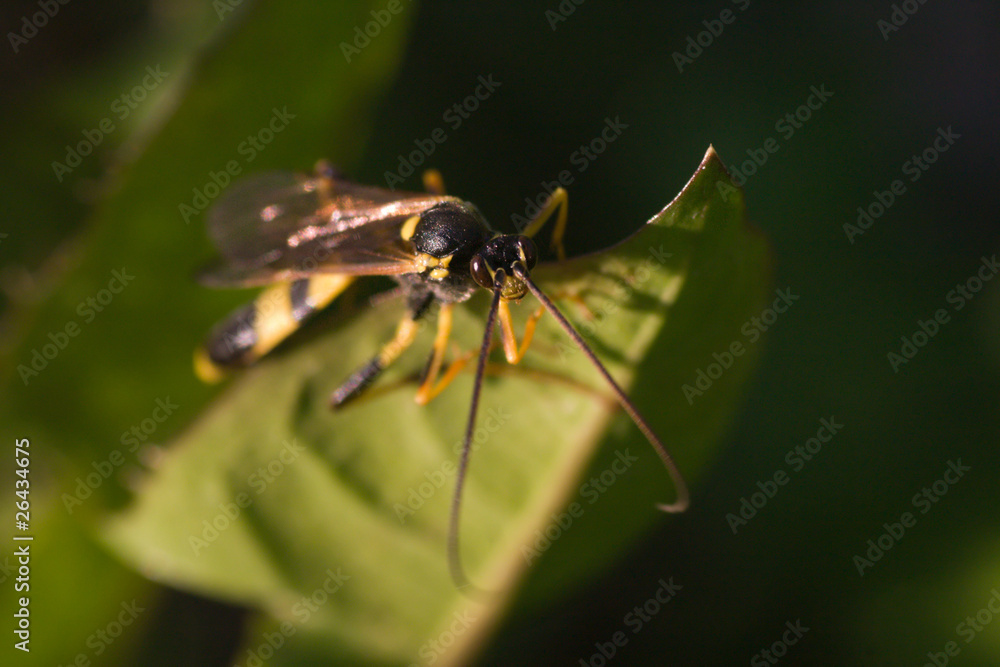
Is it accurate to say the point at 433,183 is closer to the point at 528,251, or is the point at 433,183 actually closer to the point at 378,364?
the point at 528,251

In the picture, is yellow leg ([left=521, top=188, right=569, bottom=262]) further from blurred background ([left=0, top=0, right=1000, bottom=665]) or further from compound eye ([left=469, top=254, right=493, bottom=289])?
blurred background ([left=0, top=0, right=1000, bottom=665])

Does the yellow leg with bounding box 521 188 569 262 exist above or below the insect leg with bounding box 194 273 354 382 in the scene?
below

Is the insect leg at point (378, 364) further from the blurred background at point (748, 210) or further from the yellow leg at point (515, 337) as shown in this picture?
the blurred background at point (748, 210)

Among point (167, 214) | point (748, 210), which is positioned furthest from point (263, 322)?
point (748, 210)

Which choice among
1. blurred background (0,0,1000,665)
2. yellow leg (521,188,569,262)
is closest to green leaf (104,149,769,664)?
blurred background (0,0,1000,665)

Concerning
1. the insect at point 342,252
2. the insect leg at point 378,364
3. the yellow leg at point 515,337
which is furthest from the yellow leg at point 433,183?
the yellow leg at point 515,337

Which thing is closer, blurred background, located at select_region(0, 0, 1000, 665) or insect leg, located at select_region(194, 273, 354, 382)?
blurred background, located at select_region(0, 0, 1000, 665)
